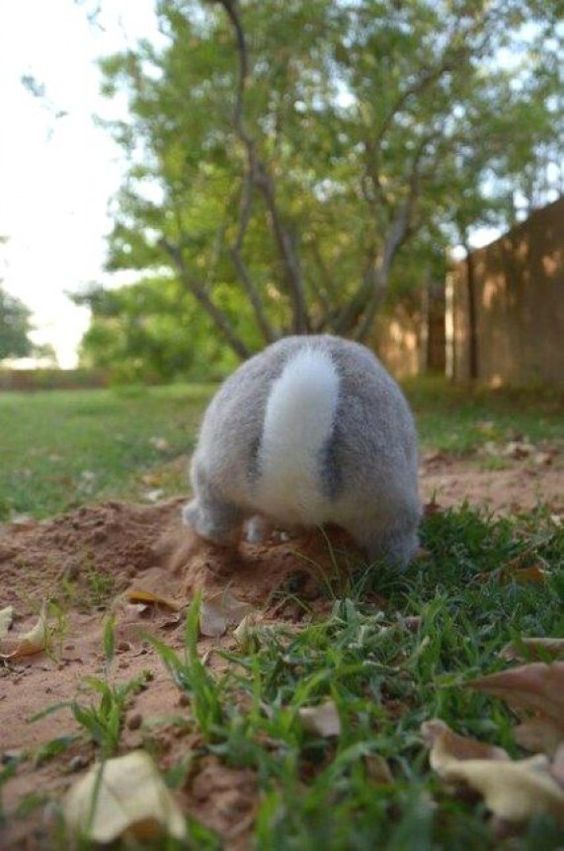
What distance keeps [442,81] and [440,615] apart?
8.60 meters

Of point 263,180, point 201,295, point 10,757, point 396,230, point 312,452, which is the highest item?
point 263,180

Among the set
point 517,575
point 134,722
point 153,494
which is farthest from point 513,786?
point 153,494

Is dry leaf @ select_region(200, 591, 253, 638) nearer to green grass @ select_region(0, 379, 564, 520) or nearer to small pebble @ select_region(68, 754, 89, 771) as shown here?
small pebble @ select_region(68, 754, 89, 771)

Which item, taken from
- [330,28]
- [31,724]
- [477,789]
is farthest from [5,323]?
[330,28]

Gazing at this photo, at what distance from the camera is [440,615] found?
2250 millimetres

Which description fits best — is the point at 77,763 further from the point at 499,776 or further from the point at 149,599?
the point at 149,599

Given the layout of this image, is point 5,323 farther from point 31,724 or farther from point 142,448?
point 142,448

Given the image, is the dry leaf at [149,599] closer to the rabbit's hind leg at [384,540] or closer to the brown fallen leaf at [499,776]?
the rabbit's hind leg at [384,540]

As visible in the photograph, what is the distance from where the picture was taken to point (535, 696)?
5.37 feet

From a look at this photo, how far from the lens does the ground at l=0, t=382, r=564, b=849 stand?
134 cm

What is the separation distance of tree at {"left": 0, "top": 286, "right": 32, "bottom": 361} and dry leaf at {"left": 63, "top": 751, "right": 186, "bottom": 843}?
7.63 ft

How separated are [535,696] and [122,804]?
815 mm

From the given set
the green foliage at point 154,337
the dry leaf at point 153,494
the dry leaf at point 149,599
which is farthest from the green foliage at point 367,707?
the green foliage at point 154,337

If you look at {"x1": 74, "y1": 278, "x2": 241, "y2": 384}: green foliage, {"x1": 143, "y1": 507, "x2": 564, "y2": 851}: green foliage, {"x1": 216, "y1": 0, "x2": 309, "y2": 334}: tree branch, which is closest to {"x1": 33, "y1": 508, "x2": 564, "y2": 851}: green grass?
{"x1": 143, "y1": 507, "x2": 564, "y2": 851}: green foliage
